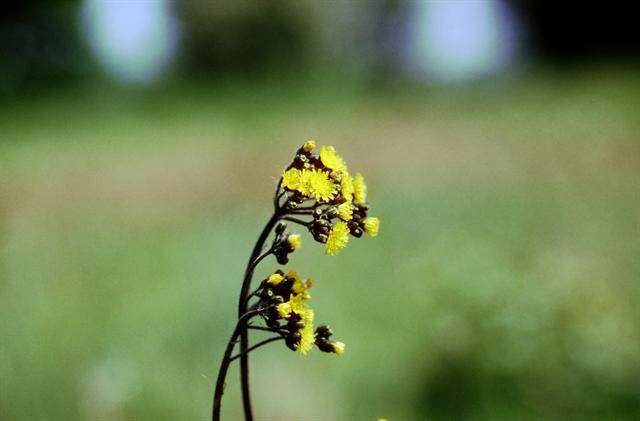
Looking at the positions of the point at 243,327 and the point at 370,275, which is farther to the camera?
the point at 370,275

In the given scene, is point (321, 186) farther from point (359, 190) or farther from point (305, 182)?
point (359, 190)

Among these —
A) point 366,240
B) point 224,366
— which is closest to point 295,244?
point 224,366

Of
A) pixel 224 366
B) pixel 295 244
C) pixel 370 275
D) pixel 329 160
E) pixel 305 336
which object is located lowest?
pixel 224 366

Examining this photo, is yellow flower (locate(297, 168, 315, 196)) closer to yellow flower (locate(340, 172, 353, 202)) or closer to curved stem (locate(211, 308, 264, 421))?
yellow flower (locate(340, 172, 353, 202))

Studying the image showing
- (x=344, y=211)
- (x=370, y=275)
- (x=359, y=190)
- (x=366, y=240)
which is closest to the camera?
(x=344, y=211)

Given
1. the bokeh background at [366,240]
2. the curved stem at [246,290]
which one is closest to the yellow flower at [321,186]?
the curved stem at [246,290]

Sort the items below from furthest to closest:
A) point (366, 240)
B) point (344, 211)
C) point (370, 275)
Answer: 1. point (366, 240)
2. point (370, 275)
3. point (344, 211)

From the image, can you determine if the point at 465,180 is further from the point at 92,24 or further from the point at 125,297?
the point at 92,24

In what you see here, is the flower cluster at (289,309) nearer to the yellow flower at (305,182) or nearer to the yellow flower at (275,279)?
the yellow flower at (275,279)

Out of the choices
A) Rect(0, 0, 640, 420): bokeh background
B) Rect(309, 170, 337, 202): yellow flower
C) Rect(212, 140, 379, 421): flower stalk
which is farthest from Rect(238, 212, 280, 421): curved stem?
Rect(0, 0, 640, 420): bokeh background
